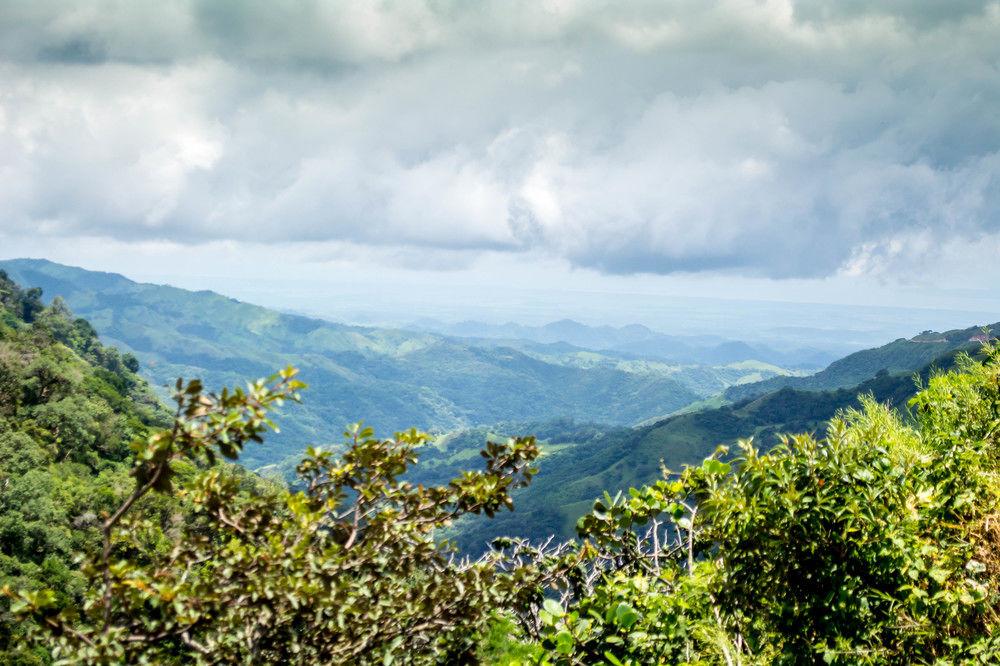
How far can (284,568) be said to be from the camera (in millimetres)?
5844

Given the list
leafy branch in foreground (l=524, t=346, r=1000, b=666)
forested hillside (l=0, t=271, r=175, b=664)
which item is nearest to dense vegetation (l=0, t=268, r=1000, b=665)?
leafy branch in foreground (l=524, t=346, r=1000, b=666)

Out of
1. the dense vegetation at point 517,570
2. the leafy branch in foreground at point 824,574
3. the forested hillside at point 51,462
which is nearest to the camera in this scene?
the dense vegetation at point 517,570

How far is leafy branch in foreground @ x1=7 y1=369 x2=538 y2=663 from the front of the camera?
539 cm

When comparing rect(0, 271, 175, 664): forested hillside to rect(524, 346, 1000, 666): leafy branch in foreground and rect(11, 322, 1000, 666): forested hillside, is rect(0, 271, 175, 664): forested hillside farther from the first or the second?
rect(524, 346, 1000, 666): leafy branch in foreground

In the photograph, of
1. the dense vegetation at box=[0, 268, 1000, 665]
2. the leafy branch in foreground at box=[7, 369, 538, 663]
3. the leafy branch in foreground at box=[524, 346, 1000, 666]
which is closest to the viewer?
the leafy branch in foreground at box=[7, 369, 538, 663]

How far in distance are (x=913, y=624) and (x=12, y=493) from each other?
8857 centimetres

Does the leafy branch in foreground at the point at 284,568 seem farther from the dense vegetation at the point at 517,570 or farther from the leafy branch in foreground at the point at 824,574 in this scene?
the leafy branch in foreground at the point at 824,574

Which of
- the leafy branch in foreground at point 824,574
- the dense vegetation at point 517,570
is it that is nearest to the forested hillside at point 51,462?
the dense vegetation at point 517,570

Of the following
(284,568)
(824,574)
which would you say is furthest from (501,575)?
(824,574)

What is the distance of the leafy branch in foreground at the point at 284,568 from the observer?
212 inches

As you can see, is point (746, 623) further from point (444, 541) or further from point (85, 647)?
point (85, 647)

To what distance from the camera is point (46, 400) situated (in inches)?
4188

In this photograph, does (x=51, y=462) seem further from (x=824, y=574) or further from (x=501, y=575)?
(x=824, y=574)

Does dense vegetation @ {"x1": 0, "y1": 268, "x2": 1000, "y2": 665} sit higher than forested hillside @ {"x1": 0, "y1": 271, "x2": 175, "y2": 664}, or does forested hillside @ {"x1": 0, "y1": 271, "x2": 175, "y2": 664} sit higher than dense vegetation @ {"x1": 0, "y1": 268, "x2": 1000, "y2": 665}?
dense vegetation @ {"x1": 0, "y1": 268, "x2": 1000, "y2": 665}
